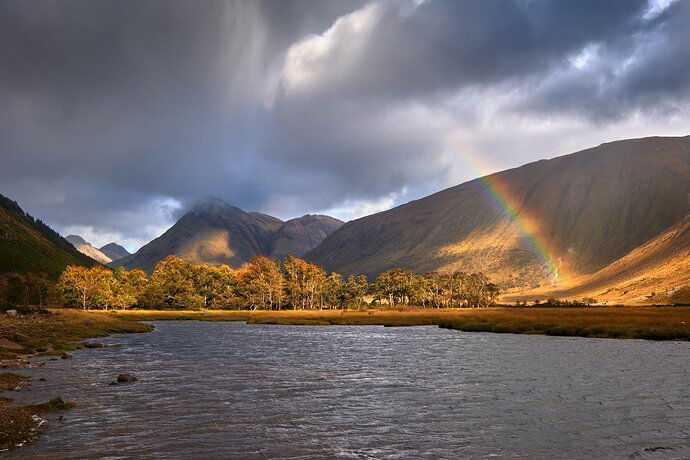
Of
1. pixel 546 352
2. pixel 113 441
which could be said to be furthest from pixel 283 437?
pixel 546 352

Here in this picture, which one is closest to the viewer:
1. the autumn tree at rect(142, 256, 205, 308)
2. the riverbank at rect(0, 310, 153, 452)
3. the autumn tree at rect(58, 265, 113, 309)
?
the riverbank at rect(0, 310, 153, 452)

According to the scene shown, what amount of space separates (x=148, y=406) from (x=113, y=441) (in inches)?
293

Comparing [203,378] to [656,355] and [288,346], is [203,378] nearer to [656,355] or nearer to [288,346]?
[288,346]

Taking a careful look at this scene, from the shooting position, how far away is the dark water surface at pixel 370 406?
21.0 m

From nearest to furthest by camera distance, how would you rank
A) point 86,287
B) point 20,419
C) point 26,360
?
point 20,419
point 26,360
point 86,287

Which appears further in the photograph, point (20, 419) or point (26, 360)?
point (26, 360)

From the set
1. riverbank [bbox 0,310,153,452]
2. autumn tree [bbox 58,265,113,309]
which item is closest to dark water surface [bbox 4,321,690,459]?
riverbank [bbox 0,310,153,452]

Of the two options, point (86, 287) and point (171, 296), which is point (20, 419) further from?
point (171, 296)

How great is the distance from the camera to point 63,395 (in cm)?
3141

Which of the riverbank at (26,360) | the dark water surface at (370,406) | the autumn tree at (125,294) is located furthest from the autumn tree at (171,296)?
the dark water surface at (370,406)

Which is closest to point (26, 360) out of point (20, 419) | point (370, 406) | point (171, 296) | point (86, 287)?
point (20, 419)

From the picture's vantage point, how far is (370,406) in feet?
96.5

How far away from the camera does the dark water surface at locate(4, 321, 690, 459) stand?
829 inches

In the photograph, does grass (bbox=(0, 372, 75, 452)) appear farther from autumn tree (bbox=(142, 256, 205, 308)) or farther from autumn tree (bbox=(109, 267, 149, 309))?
autumn tree (bbox=(142, 256, 205, 308))
